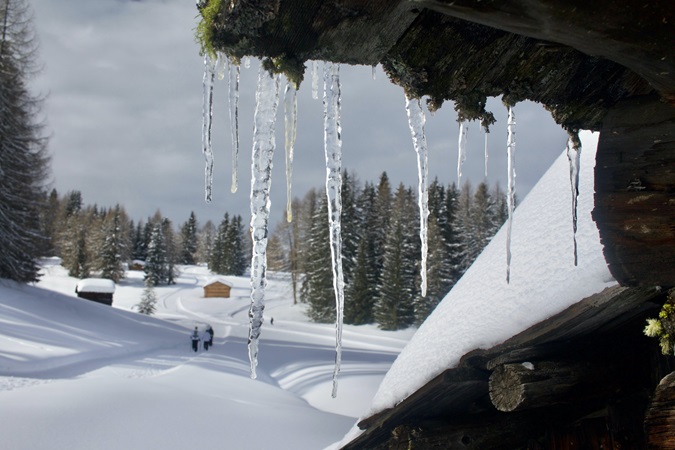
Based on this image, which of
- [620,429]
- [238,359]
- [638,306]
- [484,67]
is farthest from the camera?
[238,359]

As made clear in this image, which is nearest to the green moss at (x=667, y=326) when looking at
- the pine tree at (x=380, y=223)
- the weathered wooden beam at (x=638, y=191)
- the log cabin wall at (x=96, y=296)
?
the weathered wooden beam at (x=638, y=191)

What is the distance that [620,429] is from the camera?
3064 mm

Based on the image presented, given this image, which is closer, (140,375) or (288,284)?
(140,375)

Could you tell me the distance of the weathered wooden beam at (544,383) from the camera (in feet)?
8.24

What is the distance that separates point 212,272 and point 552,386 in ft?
241

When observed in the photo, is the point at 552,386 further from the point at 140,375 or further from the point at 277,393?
the point at 140,375

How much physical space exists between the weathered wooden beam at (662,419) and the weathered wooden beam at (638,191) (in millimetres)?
471

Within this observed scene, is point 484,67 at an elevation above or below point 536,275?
above

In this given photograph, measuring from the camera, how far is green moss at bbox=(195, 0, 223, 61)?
1.42 metres

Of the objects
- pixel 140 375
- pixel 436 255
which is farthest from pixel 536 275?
pixel 436 255

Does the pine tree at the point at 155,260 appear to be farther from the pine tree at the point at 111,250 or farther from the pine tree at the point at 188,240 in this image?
the pine tree at the point at 188,240

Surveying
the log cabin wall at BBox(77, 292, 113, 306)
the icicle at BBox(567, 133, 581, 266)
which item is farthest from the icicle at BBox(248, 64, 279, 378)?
the log cabin wall at BBox(77, 292, 113, 306)

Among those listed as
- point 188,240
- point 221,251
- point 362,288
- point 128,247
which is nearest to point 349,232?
point 362,288

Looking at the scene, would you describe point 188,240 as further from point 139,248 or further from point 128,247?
point 128,247
